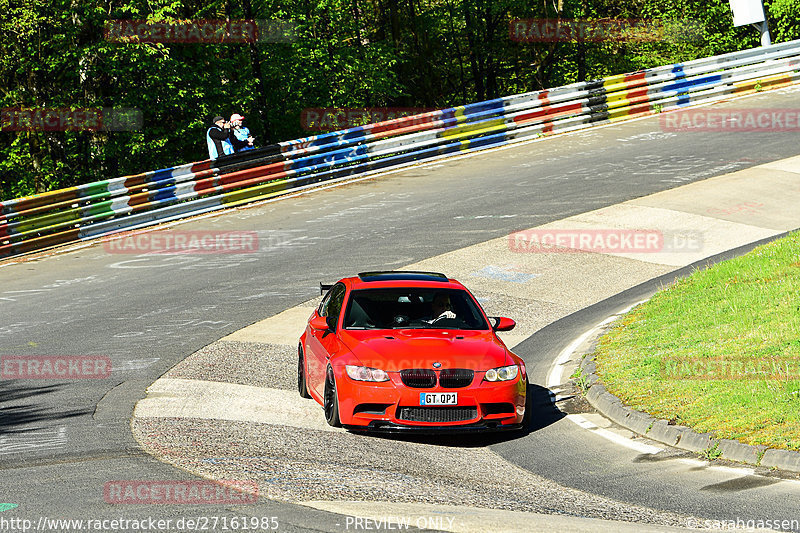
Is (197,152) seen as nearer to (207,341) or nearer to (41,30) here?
(41,30)

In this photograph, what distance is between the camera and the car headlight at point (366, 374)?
9.81 m

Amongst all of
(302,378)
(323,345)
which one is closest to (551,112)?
(302,378)

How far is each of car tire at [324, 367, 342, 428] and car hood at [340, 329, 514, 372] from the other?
376 millimetres

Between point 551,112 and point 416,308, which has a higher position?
point 551,112

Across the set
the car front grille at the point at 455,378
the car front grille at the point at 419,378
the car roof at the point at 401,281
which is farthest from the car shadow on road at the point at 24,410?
the car front grille at the point at 455,378

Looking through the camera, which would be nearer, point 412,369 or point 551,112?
point 412,369

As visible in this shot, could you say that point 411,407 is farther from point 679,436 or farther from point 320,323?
point 679,436

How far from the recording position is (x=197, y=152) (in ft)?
99.8

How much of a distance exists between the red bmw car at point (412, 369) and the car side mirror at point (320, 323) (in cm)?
2

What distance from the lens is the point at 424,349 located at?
33.1 ft

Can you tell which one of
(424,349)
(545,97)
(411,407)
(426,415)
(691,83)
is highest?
(545,97)

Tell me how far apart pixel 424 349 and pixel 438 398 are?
586mm

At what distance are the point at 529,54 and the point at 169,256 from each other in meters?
26.8

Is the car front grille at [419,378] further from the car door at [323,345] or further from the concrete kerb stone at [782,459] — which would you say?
the concrete kerb stone at [782,459]
